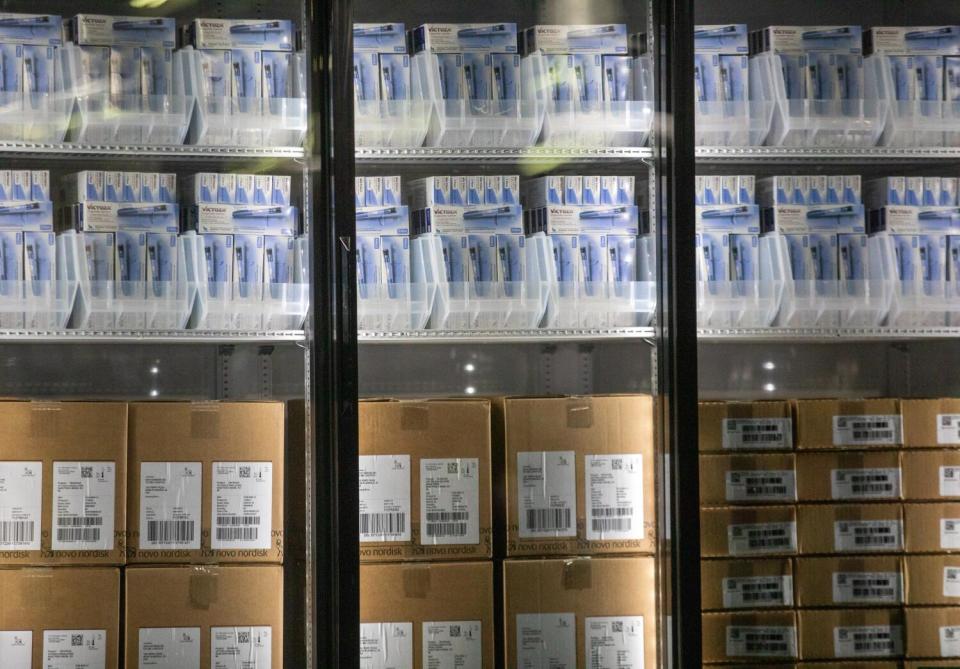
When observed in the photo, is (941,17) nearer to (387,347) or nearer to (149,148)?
(387,347)

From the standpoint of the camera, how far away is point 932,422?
276cm

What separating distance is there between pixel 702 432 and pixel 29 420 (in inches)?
68.8

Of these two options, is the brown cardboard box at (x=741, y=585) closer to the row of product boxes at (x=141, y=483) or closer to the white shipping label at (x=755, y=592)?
the white shipping label at (x=755, y=592)

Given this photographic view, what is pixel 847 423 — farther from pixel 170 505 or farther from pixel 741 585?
pixel 170 505

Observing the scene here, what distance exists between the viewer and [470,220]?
2725 millimetres

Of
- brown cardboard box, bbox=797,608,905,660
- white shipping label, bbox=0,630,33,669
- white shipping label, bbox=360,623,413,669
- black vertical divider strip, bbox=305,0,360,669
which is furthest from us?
brown cardboard box, bbox=797,608,905,660

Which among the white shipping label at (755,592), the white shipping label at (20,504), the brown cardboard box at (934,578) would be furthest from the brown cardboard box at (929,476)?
the white shipping label at (20,504)

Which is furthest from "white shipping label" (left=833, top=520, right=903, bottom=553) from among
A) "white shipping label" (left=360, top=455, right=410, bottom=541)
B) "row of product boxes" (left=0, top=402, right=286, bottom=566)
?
"row of product boxes" (left=0, top=402, right=286, bottom=566)

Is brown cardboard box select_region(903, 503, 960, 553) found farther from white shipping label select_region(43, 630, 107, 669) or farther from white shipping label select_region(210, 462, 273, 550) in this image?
white shipping label select_region(43, 630, 107, 669)

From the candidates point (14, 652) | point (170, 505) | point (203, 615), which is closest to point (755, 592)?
point (203, 615)

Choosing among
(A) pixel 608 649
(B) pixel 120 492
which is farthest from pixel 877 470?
(B) pixel 120 492

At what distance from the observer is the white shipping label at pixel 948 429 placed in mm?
2764

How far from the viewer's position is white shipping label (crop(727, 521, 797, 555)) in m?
2.68

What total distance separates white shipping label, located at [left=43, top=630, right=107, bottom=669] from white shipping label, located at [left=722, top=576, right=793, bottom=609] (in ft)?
5.34
